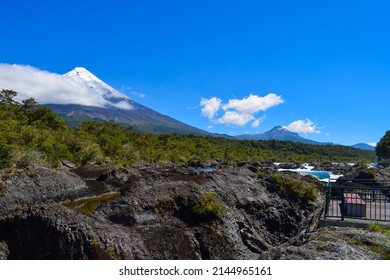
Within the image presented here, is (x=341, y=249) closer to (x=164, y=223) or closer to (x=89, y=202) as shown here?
(x=164, y=223)

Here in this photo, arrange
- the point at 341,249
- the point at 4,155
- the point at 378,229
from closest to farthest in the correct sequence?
1. the point at 341,249
2. the point at 378,229
3. the point at 4,155

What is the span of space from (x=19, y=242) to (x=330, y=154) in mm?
136215

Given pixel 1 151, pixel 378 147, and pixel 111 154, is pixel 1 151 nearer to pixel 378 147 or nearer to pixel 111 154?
pixel 111 154

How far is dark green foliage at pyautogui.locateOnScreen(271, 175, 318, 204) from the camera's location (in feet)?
56.6

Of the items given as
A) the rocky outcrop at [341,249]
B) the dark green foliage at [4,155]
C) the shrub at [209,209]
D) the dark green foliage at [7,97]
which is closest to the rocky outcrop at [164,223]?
the shrub at [209,209]

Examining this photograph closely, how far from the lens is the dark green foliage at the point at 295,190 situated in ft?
56.6

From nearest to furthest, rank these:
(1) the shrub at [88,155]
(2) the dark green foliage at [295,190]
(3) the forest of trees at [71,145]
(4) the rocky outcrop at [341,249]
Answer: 1. (4) the rocky outcrop at [341,249]
2. (2) the dark green foliage at [295,190]
3. (3) the forest of trees at [71,145]
4. (1) the shrub at [88,155]

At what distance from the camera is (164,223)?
11141 mm

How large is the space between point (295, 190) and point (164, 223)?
8.71 metres

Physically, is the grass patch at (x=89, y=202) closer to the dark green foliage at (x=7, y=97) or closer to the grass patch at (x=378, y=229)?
the grass patch at (x=378, y=229)

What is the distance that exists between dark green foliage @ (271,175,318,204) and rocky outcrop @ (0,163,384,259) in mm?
221

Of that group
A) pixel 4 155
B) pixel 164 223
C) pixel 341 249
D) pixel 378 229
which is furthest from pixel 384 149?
pixel 341 249

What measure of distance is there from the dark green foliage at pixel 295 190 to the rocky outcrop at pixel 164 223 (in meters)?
0.22
